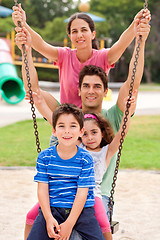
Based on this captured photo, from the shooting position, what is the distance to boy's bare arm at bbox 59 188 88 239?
2.32m

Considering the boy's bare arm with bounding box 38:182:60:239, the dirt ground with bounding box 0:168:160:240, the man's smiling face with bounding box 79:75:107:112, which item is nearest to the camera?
the boy's bare arm with bounding box 38:182:60:239

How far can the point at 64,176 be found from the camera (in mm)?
2385

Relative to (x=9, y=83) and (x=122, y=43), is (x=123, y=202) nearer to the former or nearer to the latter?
(x=122, y=43)

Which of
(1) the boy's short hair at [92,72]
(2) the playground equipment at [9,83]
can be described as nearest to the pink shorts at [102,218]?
(1) the boy's short hair at [92,72]

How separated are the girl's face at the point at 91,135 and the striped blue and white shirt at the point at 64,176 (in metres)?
0.36

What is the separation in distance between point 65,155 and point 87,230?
47cm

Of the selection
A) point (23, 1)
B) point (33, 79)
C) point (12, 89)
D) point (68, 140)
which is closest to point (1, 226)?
point (33, 79)

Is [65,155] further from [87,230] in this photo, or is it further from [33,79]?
[33,79]

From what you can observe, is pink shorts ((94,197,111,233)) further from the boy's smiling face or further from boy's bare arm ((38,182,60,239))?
the boy's smiling face

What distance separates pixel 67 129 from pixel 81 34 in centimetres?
112

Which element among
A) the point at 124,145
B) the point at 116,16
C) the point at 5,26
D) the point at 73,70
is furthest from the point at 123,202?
the point at 116,16

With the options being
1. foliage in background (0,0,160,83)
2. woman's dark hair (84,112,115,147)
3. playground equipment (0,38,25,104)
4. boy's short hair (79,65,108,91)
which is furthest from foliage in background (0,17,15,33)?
woman's dark hair (84,112,115,147)

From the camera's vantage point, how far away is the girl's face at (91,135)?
9.15 feet

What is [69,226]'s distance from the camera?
2326 millimetres
